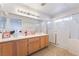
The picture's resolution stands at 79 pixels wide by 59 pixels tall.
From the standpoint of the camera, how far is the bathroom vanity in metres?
1.58

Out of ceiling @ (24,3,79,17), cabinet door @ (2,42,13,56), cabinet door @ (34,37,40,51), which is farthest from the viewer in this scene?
cabinet door @ (34,37,40,51)

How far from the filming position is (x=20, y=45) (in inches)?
75.1

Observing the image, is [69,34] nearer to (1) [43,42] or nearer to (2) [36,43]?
(1) [43,42]

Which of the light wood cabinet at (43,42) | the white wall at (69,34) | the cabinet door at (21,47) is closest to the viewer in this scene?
the cabinet door at (21,47)

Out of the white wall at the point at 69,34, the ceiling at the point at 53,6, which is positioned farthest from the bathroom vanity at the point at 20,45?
the ceiling at the point at 53,6

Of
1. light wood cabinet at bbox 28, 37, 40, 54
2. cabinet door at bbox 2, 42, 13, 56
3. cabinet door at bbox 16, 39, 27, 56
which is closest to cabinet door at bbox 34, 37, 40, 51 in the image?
light wood cabinet at bbox 28, 37, 40, 54

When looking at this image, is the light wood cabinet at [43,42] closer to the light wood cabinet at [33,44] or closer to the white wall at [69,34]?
the light wood cabinet at [33,44]

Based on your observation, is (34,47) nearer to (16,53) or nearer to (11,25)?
(16,53)

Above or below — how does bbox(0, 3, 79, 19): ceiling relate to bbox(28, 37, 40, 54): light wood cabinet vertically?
above

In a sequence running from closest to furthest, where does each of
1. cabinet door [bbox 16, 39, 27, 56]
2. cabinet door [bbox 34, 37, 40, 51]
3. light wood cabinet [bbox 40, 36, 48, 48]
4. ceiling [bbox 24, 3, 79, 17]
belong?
ceiling [bbox 24, 3, 79, 17] → cabinet door [bbox 16, 39, 27, 56] → cabinet door [bbox 34, 37, 40, 51] → light wood cabinet [bbox 40, 36, 48, 48]

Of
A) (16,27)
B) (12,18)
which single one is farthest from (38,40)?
(12,18)

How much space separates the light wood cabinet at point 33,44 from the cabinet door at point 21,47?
171mm

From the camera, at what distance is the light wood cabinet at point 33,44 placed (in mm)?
2221

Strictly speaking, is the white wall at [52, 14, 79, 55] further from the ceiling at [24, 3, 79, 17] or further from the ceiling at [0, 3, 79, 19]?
the ceiling at [24, 3, 79, 17]
